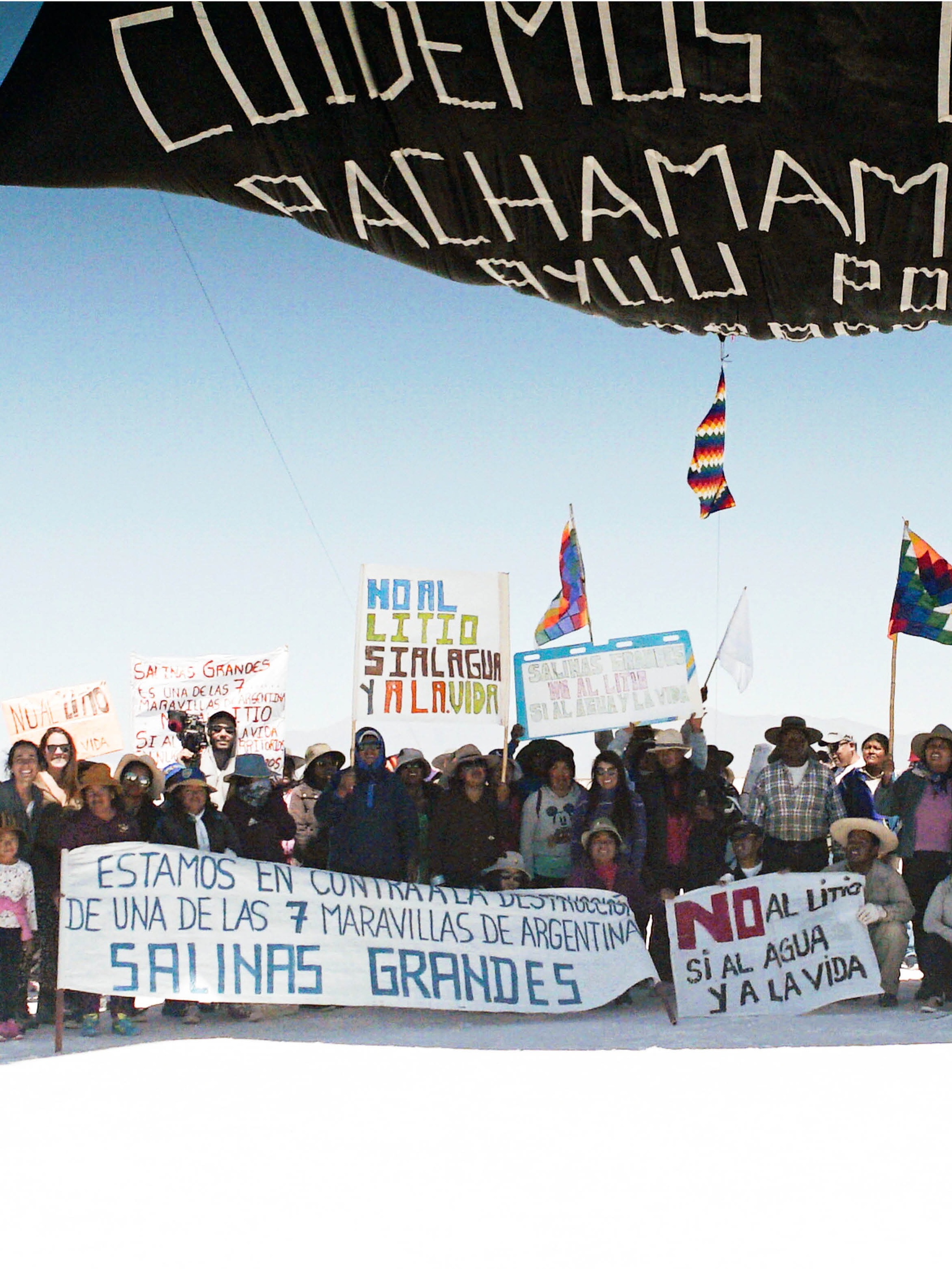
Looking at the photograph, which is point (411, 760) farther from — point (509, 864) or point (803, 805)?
point (803, 805)

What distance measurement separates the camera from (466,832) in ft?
32.1

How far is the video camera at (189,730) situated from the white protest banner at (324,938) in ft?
18.0

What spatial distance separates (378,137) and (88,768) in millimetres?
5025

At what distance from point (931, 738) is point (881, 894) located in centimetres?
109

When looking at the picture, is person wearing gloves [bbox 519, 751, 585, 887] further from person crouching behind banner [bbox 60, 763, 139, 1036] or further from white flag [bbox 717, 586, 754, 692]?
white flag [bbox 717, 586, 754, 692]

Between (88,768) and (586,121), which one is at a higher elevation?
(586,121)

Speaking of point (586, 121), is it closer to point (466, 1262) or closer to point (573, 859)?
point (466, 1262)

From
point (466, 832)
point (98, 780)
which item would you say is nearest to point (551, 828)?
point (466, 832)

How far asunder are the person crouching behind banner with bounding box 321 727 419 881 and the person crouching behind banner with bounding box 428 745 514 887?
0.20 meters

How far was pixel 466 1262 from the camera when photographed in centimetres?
420

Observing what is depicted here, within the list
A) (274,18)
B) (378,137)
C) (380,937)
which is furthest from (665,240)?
(380,937)

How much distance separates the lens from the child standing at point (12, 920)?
845cm

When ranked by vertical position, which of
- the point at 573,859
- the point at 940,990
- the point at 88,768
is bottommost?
the point at 940,990

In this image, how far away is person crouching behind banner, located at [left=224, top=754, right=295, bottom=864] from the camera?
31.2ft
